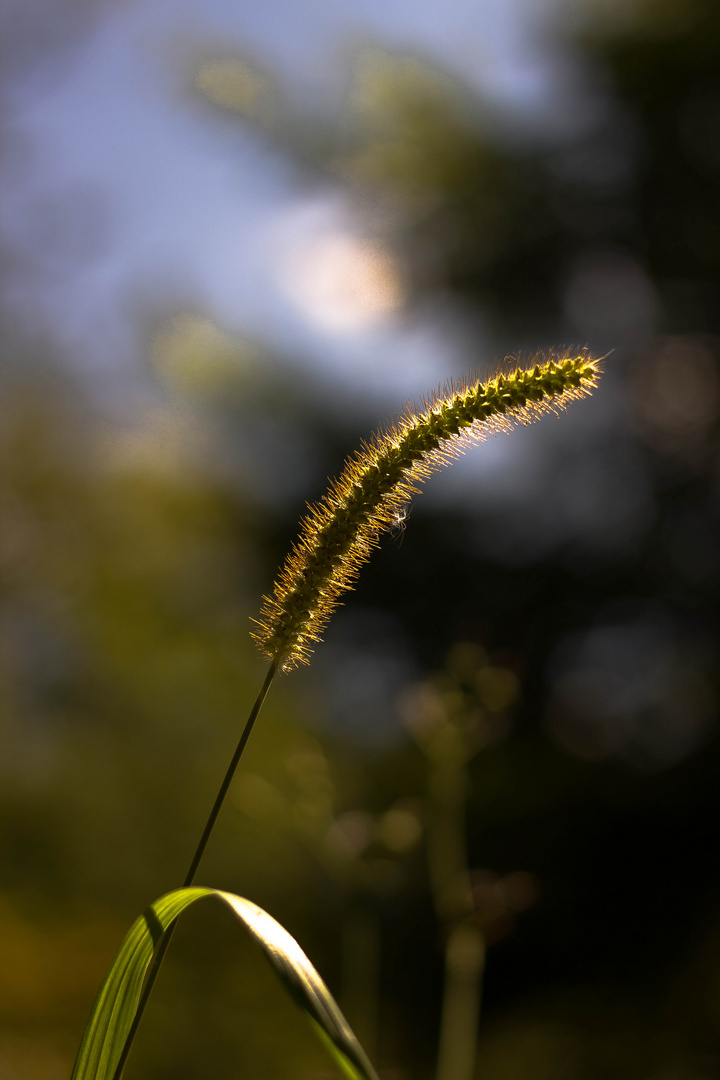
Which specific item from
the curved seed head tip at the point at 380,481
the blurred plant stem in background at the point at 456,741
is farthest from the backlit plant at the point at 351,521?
the blurred plant stem in background at the point at 456,741

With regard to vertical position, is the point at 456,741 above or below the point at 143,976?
above

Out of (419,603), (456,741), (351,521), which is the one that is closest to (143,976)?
(351,521)

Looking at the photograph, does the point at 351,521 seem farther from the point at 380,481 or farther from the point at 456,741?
the point at 456,741

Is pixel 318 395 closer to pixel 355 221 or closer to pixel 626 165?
pixel 355 221

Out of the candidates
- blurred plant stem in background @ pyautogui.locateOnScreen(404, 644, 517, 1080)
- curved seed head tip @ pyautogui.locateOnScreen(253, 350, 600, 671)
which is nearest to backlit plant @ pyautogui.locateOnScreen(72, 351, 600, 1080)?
curved seed head tip @ pyautogui.locateOnScreen(253, 350, 600, 671)

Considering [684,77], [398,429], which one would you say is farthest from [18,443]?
[684,77]

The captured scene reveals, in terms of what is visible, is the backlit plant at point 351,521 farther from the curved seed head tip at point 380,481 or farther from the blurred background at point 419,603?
the blurred background at point 419,603
